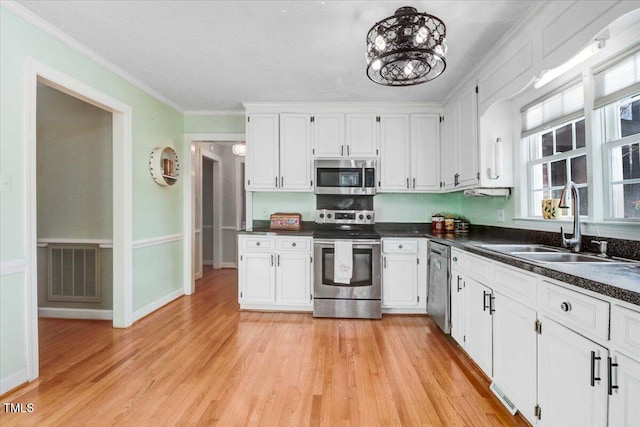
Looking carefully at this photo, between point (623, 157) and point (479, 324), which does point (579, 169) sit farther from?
point (479, 324)

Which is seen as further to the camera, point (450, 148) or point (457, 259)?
point (450, 148)

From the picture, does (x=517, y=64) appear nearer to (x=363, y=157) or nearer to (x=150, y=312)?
(x=363, y=157)

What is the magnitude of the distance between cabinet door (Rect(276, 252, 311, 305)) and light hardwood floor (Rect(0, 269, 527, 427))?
0.25 meters

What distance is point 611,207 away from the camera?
6.02ft

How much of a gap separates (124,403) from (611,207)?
10.2 feet

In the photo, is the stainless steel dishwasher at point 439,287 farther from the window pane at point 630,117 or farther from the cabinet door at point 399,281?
the window pane at point 630,117

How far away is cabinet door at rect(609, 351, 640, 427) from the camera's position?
3.26 ft

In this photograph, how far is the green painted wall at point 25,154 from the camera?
77.4 inches

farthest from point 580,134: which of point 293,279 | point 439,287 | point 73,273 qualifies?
point 73,273

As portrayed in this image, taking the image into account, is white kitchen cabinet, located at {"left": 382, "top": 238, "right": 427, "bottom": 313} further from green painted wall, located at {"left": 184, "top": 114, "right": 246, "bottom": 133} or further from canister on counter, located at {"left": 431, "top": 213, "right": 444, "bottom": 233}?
green painted wall, located at {"left": 184, "top": 114, "right": 246, "bottom": 133}

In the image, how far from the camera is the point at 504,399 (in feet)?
5.93

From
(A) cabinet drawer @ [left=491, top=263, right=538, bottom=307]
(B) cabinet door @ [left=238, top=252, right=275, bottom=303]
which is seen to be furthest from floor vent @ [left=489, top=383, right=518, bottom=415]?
(B) cabinet door @ [left=238, top=252, right=275, bottom=303]

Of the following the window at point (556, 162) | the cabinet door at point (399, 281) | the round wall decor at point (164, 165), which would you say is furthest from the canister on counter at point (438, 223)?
the round wall decor at point (164, 165)

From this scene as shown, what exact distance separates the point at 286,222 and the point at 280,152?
0.85 metres
